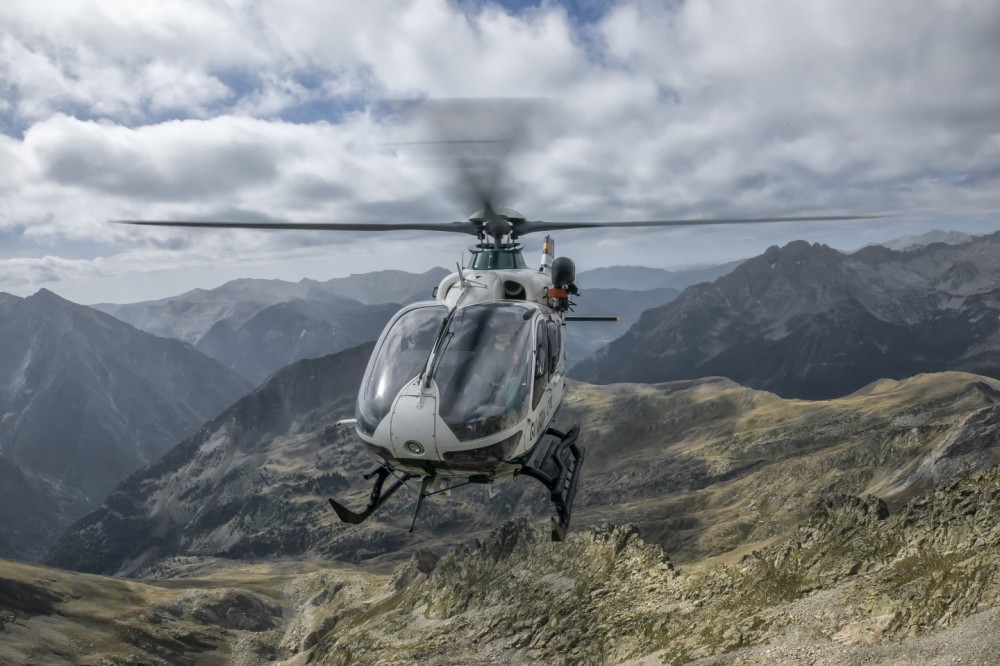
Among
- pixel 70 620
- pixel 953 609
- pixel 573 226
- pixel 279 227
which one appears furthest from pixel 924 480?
pixel 70 620

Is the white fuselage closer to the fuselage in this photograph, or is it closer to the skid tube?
the fuselage

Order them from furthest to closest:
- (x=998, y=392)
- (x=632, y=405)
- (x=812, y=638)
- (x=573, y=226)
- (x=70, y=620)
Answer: (x=632, y=405), (x=998, y=392), (x=70, y=620), (x=812, y=638), (x=573, y=226)

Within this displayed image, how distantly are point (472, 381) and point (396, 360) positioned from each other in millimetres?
2052

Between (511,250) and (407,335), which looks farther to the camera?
(511,250)

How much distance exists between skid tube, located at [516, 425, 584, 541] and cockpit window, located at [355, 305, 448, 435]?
154 inches

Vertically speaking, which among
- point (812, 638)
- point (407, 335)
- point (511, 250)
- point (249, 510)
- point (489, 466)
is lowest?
point (249, 510)

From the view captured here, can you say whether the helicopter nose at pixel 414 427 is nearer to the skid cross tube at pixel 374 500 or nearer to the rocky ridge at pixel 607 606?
the skid cross tube at pixel 374 500

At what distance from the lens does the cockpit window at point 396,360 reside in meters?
15.3

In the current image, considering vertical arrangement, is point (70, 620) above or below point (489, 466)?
below

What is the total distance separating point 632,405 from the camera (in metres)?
187

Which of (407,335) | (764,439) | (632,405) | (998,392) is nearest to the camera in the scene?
(407,335)

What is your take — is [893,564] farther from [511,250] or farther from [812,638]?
[511,250]

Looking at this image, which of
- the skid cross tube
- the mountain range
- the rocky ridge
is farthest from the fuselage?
the rocky ridge

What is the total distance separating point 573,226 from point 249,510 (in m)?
197
